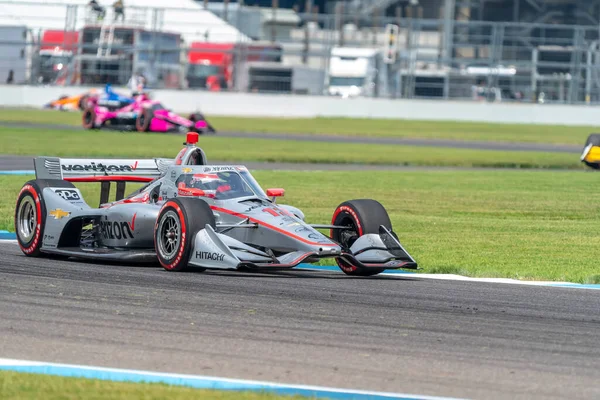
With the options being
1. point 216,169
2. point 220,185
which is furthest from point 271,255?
point 216,169

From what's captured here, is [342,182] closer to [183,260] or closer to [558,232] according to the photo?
[558,232]

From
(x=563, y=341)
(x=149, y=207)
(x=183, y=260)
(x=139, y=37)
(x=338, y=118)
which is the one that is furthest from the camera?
(x=139, y=37)

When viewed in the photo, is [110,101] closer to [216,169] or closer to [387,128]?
[387,128]

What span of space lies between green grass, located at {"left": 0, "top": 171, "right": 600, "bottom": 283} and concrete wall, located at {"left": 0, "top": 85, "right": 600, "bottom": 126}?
21.8 meters

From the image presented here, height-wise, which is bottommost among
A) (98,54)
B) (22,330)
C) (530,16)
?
(22,330)

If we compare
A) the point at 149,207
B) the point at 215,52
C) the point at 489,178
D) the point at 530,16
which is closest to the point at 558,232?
the point at 149,207

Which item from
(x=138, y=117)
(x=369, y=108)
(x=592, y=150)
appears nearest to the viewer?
(x=592, y=150)

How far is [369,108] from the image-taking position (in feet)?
157

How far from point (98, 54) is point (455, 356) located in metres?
46.3

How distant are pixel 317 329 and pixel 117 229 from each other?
4.42 meters

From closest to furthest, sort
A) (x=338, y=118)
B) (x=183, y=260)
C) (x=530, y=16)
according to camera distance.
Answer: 1. (x=183, y=260)
2. (x=338, y=118)
3. (x=530, y=16)

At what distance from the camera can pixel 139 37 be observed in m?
51.0

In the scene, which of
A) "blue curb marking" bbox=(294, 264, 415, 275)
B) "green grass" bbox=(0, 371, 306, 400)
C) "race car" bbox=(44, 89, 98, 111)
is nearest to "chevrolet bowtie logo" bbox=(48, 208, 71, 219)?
"blue curb marking" bbox=(294, 264, 415, 275)

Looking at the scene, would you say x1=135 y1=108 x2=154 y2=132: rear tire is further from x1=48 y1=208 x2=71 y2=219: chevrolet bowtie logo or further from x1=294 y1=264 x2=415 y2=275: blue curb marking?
x1=294 y1=264 x2=415 y2=275: blue curb marking
